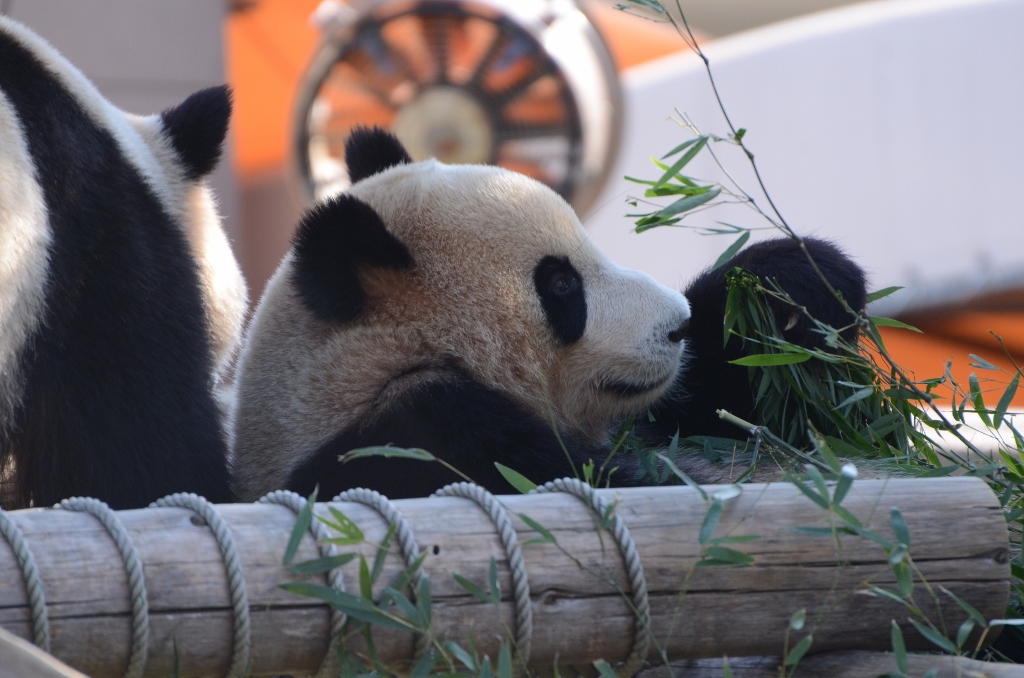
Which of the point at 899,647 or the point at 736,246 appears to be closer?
the point at 899,647

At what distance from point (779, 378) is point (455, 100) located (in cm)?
351

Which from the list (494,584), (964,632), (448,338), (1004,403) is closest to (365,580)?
(494,584)

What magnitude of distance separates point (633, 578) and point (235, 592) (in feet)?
1.32

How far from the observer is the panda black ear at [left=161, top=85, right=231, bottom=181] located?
6.81 ft

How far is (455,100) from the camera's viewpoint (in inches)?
204

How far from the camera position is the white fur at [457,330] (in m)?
1.77

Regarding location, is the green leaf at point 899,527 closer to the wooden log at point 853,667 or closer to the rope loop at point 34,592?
the wooden log at point 853,667

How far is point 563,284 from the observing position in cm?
187

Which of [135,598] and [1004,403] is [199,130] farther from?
[1004,403]

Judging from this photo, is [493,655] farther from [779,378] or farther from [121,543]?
[779,378]

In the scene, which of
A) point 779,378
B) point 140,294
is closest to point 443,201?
point 140,294

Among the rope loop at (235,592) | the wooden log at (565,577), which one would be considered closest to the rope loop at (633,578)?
the wooden log at (565,577)

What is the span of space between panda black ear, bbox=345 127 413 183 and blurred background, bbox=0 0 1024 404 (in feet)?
9.90

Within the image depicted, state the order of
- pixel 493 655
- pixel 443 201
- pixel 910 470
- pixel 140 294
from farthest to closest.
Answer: pixel 443 201, pixel 140 294, pixel 910 470, pixel 493 655
